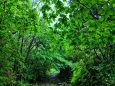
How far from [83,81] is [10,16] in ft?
17.2

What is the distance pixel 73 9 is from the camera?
460 centimetres

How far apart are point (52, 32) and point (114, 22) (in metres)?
1.45

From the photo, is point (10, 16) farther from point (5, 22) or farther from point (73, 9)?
point (73, 9)

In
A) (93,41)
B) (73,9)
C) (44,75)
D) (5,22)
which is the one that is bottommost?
(44,75)

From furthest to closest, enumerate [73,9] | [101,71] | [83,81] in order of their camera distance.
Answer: [83,81] → [101,71] → [73,9]

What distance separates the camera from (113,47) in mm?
13711

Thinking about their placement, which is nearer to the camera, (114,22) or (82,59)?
(114,22)

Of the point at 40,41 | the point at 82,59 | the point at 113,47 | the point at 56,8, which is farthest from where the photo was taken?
the point at 40,41

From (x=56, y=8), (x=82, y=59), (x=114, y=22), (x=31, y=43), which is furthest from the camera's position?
(x=31, y=43)

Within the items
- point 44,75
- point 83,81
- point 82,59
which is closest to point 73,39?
point 83,81

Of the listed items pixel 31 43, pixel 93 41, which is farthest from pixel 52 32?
pixel 31 43

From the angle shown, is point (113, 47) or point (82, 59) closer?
point (113, 47)

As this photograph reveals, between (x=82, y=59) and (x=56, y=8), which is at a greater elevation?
(x=56, y=8)

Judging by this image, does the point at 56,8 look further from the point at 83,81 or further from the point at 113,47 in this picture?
the point at 83,81
